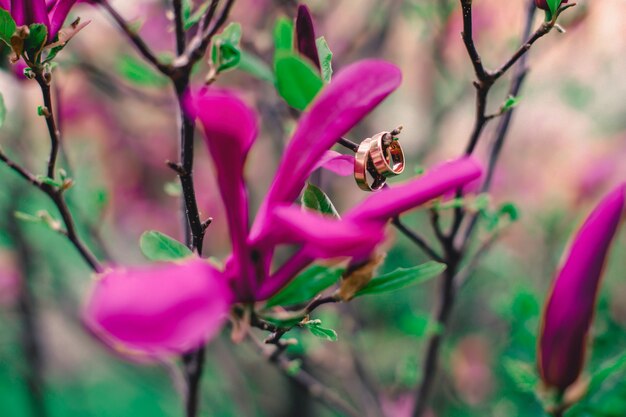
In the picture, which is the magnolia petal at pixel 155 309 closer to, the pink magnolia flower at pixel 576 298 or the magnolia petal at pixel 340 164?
the magnolia petal at pixel 340 164

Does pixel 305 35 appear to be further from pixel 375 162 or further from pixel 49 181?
pixel 49 181

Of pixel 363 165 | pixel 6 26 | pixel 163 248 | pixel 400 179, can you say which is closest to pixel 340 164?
pixel 363 165

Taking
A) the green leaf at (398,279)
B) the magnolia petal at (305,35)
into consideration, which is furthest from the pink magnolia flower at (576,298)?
the magnolia petal at (305,35)

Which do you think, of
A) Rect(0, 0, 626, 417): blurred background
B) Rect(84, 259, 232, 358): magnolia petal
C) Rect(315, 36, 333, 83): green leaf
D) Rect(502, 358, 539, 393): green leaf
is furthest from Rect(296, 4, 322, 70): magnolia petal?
Rect(0, 0, 626, 417): blurred background

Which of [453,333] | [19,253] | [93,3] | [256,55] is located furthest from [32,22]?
[453,333]

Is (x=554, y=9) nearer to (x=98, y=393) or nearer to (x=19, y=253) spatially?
(x=19, y=253)
